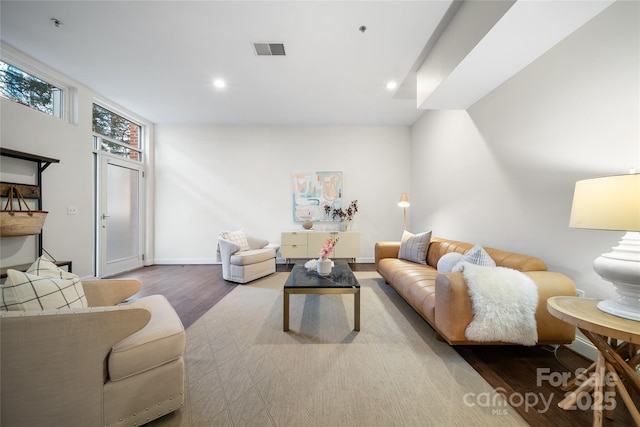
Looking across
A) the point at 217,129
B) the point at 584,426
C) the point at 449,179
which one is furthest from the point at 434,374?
the point at 217,129

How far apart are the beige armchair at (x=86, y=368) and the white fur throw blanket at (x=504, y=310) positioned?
6.25 ft

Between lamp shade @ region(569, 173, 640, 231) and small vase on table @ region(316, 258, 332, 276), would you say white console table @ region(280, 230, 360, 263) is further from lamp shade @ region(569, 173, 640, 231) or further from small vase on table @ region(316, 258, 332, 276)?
lamp shade @ region(569, 173, 640, 231)

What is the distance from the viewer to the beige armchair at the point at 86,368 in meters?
1.00

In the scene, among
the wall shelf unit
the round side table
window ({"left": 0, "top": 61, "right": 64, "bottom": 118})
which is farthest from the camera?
window ({"left": 0, "top": 61, "right": 64, "bottom": 118})

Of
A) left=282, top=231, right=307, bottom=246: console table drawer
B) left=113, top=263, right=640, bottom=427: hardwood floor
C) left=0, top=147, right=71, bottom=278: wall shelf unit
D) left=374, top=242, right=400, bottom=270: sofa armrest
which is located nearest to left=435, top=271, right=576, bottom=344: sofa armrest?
left=113, top=263, right=640, bottom=427: hardwood floor

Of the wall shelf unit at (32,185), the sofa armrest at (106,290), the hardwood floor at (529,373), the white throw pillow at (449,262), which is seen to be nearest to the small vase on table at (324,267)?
the white throw pillow at (449,262)

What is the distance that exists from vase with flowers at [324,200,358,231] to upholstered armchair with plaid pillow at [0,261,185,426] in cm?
393

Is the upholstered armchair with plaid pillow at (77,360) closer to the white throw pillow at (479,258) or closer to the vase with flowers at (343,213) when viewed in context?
the white throw pillow at (479,258)

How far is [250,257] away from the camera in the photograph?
149 inches

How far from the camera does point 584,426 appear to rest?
1.21 meters

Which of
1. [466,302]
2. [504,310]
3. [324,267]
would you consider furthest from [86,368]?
[504,310]

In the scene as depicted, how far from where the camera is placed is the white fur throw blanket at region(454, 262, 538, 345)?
163 centimetres

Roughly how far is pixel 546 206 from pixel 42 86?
5935 mm

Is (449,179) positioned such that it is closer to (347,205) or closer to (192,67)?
(347,205)
